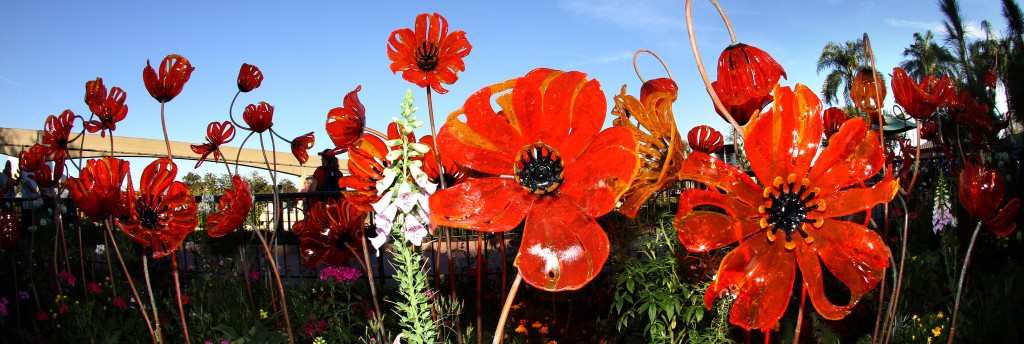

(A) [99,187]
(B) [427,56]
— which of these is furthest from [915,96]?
(A) [99,187]

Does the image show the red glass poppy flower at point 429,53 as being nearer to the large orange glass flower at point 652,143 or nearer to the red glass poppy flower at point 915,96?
the large orange glass flower at point 652,143

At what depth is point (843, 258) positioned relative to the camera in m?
1.01

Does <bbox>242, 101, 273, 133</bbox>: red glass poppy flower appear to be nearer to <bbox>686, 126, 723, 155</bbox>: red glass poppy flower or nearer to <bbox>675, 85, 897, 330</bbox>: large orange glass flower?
<bbox>686, 126, 723, 155</bbox>: red glass poppy flower

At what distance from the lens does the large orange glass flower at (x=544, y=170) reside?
91 centimetres

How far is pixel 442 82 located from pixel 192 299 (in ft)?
Answer: 10.2

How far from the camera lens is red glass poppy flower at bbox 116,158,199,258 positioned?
1957mm

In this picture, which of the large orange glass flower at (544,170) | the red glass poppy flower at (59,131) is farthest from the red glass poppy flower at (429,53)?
the red glass poppy flower at (59,131)

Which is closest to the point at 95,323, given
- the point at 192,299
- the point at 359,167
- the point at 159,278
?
the point at 192,299

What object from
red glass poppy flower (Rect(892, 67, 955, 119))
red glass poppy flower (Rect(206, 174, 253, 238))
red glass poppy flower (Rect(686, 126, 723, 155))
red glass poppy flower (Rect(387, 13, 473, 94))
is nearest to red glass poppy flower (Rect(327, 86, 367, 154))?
red glass poppy flower (Rect(387, 13, 473, 94))

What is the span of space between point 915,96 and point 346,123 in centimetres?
178

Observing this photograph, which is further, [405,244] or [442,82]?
[442,82]

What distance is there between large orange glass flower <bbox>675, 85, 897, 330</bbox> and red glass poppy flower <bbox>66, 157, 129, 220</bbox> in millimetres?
1922

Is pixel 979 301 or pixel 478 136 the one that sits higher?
pixel 478 136

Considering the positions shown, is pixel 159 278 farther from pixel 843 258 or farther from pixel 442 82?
pixel 843 258
